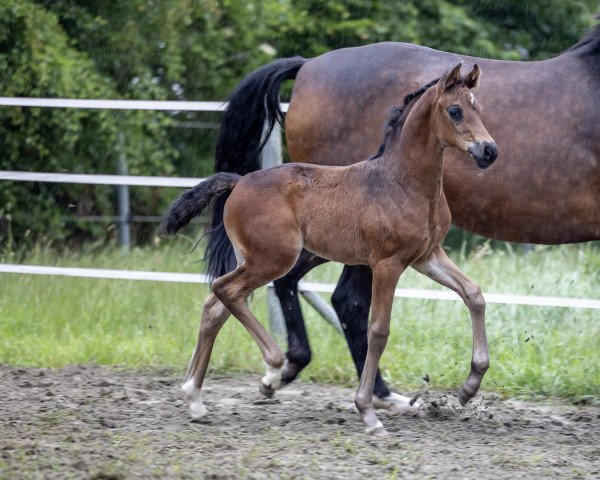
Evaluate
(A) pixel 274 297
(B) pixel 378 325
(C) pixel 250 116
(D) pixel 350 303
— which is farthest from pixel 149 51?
(B) pixel 378 325

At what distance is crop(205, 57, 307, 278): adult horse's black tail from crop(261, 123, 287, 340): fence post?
692mm

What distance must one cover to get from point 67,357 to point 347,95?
2.41 m

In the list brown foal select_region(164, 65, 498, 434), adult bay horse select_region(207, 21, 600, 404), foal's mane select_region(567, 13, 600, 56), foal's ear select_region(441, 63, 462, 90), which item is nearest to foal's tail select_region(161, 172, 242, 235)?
brown foal select_region(164, 65, 498, 434)

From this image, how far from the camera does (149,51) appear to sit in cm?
970

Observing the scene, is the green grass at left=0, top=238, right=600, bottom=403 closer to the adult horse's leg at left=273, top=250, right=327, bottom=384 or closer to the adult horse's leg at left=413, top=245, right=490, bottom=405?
the adult horse's leg at left=273, top=250, right=327, bottom=384

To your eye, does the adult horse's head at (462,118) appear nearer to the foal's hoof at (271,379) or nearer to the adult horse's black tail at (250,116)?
the foal's hoof at (271,379)

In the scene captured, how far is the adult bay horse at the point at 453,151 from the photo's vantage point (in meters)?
4.79

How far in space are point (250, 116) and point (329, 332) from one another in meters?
1.60

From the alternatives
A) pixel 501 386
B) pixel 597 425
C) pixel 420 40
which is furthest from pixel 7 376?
pixel 420 40

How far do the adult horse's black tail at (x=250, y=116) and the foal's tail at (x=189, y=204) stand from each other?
2.35 feet

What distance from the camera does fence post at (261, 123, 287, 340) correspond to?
625 centimetres

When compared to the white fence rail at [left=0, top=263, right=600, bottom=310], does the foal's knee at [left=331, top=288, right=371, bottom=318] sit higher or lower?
higher

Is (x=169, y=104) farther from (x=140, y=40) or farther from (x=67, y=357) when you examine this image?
(x=140, y=40)

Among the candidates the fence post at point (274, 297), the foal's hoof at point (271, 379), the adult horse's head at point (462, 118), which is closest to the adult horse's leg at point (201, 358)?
the foal's hoof at point (271, 379)
